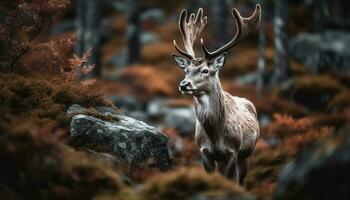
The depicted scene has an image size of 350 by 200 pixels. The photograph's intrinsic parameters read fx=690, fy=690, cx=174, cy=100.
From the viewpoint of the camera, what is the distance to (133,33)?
26031 mm

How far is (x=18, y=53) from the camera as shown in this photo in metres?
10.3

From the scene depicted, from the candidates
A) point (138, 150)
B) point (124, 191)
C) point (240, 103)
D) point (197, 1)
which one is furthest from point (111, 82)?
→ point (124, 191)

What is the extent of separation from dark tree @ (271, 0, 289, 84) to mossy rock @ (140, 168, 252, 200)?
17.0m

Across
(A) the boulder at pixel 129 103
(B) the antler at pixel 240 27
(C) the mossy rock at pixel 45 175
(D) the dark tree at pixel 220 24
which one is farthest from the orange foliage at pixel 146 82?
(C) the mossy rock at pixel 45 175

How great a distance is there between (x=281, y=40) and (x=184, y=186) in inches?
681

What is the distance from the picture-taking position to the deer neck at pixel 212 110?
10.1 meters

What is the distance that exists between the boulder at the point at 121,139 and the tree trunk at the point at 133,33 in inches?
656

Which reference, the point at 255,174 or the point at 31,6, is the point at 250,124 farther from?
the point at 31,6

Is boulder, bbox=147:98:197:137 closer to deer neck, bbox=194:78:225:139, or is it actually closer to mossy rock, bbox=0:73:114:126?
deer neck, bbox=194:78:225:139

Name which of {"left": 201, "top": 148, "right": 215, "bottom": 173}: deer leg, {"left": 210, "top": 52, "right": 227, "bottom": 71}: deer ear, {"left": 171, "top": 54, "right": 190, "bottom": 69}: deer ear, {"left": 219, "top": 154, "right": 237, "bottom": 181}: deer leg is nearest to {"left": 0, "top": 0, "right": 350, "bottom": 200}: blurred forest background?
{"left": 201, "top": 148, "right": 215, "bottom": 173}: deer leg

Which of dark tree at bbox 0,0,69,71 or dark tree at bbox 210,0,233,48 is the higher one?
dark tree at bbox 0,0,69,71

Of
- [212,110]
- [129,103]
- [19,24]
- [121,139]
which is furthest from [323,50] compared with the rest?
[121,139]

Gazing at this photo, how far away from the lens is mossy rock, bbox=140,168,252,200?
21.7ft

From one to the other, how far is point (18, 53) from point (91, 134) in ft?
7.40
